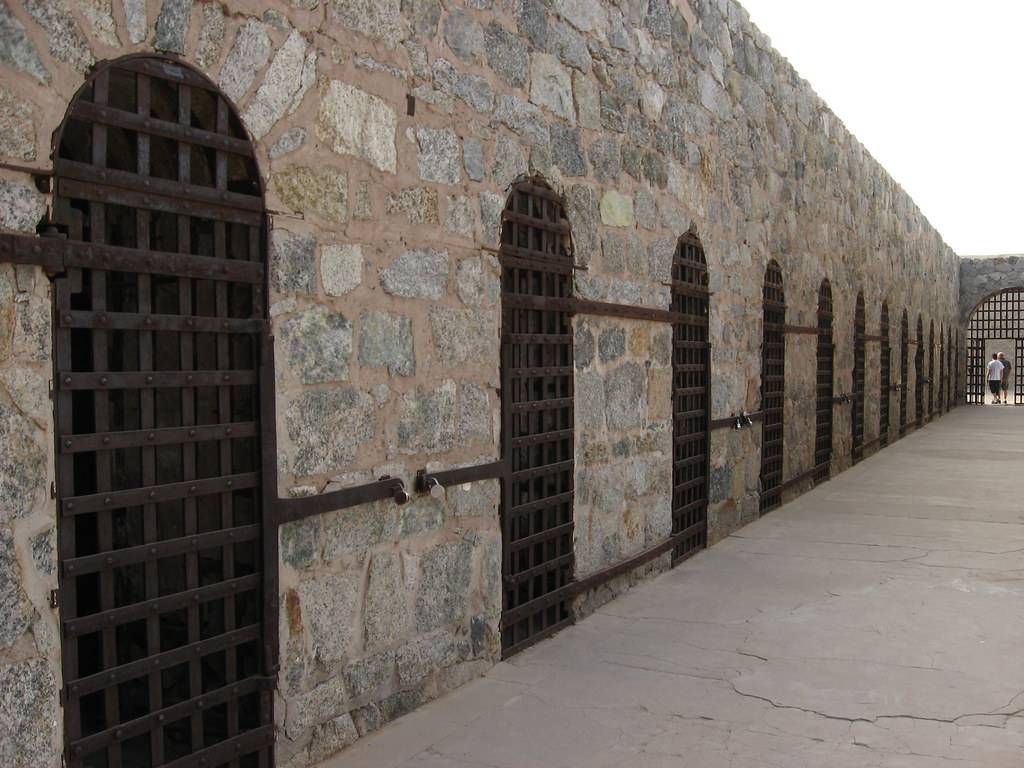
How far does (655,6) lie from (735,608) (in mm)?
3067

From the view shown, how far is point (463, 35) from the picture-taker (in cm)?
336

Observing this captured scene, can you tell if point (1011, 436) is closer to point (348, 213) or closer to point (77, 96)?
point (348, 213)

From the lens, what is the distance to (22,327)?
1951 millimetres

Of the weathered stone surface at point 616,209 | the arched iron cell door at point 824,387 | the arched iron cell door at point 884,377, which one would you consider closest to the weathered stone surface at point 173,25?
the weathered stone surface at point 616,209

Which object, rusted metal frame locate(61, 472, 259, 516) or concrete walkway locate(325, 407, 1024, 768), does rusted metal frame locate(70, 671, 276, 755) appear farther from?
rusted metal frame locate(61, 472, 259, 516)

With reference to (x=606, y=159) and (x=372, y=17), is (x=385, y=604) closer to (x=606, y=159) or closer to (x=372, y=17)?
(x=372, y=17)

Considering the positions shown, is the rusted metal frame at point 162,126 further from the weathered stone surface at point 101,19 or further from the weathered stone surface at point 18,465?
the weathered stone surface at point 18,465

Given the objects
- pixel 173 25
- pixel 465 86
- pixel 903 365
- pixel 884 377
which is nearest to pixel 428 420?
pixel 465 86

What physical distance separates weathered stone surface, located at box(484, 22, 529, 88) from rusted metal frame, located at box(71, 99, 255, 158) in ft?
4.35

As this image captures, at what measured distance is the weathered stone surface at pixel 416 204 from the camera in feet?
9.95

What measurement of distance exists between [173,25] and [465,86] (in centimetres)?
129

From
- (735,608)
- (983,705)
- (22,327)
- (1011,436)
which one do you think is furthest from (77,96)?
(1011,436)

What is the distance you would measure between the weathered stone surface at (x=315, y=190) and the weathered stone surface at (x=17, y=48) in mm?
705

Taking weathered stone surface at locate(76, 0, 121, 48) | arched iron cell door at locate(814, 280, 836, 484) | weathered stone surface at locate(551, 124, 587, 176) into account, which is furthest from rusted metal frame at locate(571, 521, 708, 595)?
arched iron cell door at locate(814, 280, 836, 484)
